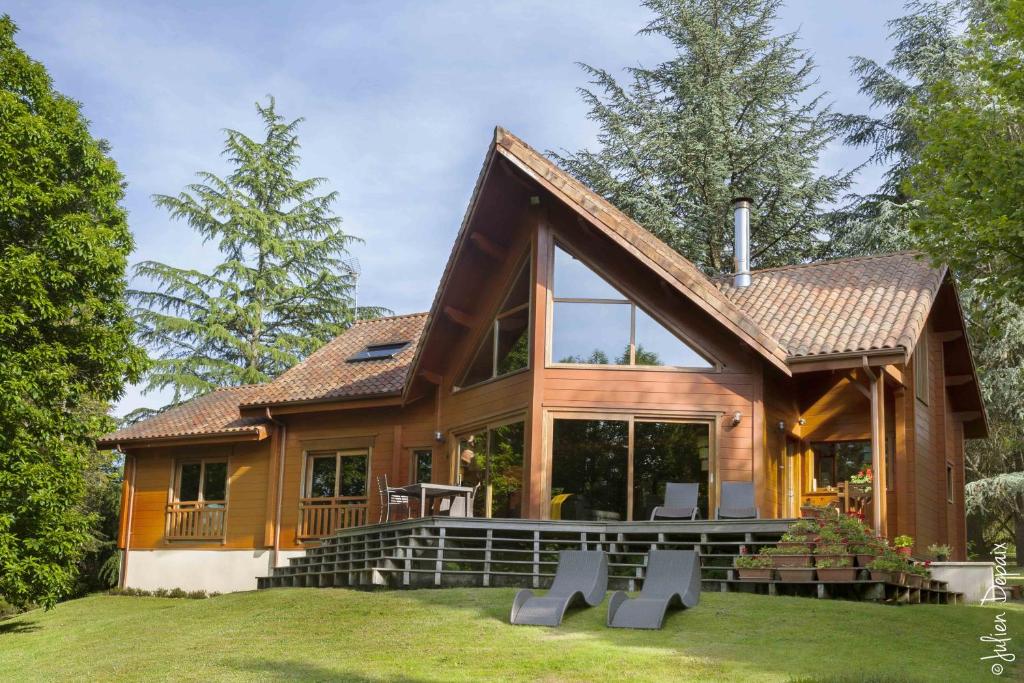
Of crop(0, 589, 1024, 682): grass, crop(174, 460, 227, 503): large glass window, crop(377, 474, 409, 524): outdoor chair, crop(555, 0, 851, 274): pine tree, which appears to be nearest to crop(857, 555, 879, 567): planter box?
crop(0, 589, 1024, 682): grass

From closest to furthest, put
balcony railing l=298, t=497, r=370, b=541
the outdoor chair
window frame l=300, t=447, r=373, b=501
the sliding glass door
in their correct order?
the sliding glass door < the outdoor chair < balcony railing l=298, t=497, r=370, b=541 < window frame l=300, t=447, r=373, b=501

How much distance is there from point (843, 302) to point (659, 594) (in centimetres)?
734

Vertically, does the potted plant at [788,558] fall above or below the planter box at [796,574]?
above

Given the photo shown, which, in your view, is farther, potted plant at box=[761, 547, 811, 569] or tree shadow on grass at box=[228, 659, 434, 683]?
potted plant at box=[761, 547, 811, 569]

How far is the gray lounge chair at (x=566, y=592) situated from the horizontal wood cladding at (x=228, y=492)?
10.3 m

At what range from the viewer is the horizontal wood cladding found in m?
20.4

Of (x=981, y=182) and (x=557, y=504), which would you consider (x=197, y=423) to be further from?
(x=981, y=182)

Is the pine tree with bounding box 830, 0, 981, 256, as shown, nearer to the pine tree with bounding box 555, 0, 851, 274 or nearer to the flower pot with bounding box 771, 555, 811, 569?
the pine tree with bounding box 555, 0, 851, 274

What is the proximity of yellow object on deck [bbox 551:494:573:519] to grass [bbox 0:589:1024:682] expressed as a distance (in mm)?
3046

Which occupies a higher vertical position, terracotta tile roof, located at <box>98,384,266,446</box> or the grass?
terracotta tile roof, located at <box>98,384,266,446</box>

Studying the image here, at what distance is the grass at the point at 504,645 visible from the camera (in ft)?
27.2

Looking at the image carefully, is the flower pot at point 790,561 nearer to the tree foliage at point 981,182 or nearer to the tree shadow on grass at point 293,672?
the tree foliage at point 981,182

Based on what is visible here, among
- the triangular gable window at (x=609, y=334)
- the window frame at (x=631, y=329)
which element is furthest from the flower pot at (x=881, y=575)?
the triangular gable window at (x=609, y=334)

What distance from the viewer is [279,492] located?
20.2 m
